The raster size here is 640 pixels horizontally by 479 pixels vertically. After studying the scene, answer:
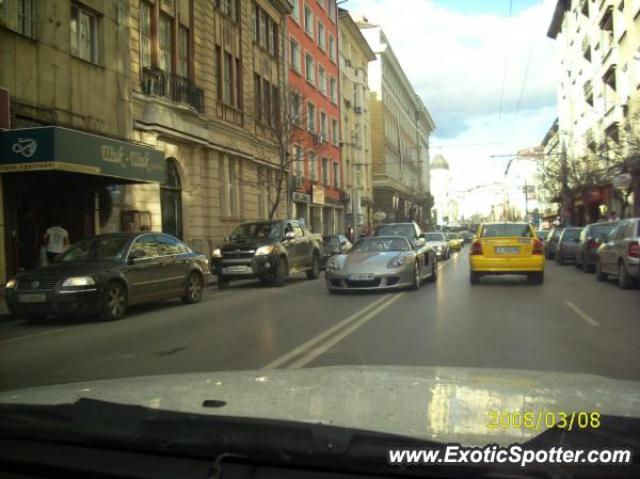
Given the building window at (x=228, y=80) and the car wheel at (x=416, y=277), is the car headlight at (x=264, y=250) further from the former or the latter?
the building window at (x=228, y=80)

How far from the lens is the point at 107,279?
10.4 meters

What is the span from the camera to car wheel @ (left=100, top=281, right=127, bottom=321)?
33.8 feet

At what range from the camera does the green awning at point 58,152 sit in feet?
44.1

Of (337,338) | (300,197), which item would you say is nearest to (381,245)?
(337,338)

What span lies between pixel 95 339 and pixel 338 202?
3759cm

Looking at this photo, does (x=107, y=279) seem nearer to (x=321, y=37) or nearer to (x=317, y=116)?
(x=317, y=116)

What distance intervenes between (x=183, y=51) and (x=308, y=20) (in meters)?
18.5

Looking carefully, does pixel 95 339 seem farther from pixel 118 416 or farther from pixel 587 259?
pixel 587 259

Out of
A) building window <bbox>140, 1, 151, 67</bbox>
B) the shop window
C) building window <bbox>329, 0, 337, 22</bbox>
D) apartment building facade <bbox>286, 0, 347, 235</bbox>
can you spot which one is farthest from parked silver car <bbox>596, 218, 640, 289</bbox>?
building window <bbox>329, 0, 337, 22</bbox>

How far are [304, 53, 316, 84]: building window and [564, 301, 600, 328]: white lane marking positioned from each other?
3029cm

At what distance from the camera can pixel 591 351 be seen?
680 centimetres

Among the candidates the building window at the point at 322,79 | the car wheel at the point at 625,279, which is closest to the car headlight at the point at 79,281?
the car wheel at the point at 625,279

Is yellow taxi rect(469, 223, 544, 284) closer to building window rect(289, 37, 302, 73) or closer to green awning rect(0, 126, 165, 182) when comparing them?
green awning rect(0, 126, 165, 182)
